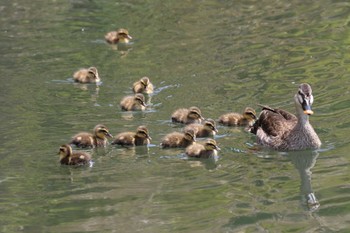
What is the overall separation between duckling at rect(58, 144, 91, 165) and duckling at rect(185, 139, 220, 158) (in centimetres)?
98

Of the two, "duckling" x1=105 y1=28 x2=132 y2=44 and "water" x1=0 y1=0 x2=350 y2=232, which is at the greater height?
"duckling" x1=105 y1=28 x2=132 y2=44

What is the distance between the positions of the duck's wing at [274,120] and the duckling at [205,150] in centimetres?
87

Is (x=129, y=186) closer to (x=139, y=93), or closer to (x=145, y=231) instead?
(x=145, y=231)

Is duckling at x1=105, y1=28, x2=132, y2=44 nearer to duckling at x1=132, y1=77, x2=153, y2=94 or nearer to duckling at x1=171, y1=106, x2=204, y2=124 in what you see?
duckling at x1=132, y1=77, x2=153, y2=94

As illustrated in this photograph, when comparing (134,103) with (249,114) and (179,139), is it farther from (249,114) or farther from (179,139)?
(179,139)

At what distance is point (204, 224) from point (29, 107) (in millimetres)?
4524

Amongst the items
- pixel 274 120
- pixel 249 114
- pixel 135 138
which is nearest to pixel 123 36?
pixel 249 114

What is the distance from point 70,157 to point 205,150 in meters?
1.25

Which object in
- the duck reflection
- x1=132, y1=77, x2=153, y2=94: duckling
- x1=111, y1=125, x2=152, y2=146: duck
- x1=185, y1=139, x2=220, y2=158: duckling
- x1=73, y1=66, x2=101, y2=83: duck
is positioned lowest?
A: the duck reflection

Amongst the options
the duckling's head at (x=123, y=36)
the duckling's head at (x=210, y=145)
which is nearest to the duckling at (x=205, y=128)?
the duckling's head at (x=210, y=145)

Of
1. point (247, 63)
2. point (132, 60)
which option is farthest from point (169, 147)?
point (132, 60)

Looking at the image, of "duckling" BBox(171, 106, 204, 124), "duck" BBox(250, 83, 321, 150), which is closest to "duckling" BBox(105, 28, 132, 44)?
"duckling" BBox(171, 106, 204, 124)

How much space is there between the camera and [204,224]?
7.33m

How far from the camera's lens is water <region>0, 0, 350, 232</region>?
768 cm
